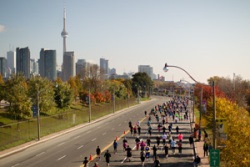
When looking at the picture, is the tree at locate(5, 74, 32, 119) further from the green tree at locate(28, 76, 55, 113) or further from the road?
the road

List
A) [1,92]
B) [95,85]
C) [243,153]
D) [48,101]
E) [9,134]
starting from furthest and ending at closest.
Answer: [95,85]
[48,101]
[1,92]
[9,134]
[243,153]

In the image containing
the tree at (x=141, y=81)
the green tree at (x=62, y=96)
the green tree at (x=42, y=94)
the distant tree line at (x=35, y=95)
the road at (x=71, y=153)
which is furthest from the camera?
the tree at (x=141, y=81)

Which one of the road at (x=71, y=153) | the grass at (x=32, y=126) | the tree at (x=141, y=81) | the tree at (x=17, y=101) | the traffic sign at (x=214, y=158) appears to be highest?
the tree at (x=141, y=81)

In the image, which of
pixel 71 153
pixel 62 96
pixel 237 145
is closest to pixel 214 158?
pixel 237 145

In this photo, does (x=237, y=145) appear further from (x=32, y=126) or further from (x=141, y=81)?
(x=141, y=81)

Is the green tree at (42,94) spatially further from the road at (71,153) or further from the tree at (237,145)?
the tree at (237,145)

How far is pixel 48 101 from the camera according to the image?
60312 mm

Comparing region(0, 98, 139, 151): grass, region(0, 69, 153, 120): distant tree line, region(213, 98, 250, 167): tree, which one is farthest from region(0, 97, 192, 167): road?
region(213, 98, 250, 167): tree

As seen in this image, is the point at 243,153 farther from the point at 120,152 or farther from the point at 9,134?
the point at 9,134

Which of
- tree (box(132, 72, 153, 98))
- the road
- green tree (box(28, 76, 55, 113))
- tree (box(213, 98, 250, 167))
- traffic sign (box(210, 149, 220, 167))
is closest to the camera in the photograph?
tree (box(213, 98, 250, 167))

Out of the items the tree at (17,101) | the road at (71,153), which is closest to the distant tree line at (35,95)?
the tree at (17,101)

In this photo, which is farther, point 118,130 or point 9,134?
point 118,130

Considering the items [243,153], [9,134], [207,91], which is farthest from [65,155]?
[207,91]

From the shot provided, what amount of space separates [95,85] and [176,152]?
84084mm
